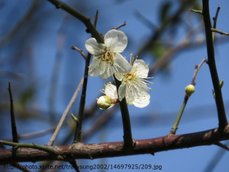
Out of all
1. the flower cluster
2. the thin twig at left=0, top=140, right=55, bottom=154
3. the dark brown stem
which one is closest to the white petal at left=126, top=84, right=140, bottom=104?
the flower cluster

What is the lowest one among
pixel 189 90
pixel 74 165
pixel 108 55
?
pixel 74 165

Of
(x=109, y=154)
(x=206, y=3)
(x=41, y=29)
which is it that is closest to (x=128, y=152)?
(x=109, y=154)

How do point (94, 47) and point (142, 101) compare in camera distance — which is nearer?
point (94, 47)

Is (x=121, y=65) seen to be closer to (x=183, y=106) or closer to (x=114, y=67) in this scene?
(x=114, y=67)

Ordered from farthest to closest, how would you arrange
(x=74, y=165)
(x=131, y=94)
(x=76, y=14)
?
(x=131, y=94), (x=74, y=165), (x=76, y=14)

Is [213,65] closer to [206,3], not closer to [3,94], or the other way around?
[206,3]

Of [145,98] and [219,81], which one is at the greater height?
[145,98]

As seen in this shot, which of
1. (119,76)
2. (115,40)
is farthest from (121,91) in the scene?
(115,40)
